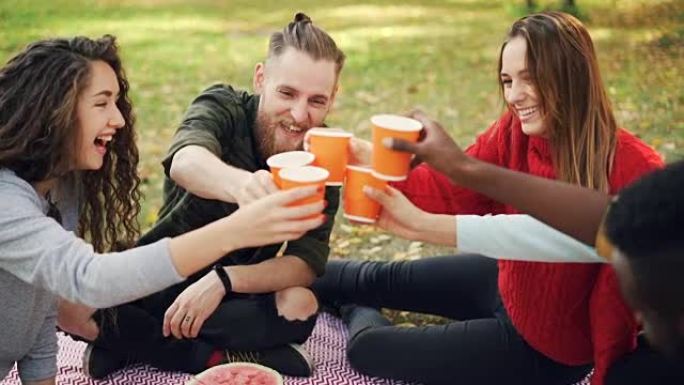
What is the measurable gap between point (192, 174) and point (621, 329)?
148cm

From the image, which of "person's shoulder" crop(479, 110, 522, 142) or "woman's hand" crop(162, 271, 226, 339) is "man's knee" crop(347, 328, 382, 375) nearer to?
"woman's hand" crop(162, 271, 226, 339)

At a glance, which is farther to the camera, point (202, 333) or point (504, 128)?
point (202, 333)

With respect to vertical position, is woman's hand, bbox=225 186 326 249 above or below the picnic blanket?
above

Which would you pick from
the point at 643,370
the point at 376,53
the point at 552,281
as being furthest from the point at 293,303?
the point at 376,53

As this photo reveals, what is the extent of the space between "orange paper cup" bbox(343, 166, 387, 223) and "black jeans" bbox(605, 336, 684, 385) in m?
0.99

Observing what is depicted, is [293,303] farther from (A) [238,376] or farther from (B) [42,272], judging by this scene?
(B) [42,272]

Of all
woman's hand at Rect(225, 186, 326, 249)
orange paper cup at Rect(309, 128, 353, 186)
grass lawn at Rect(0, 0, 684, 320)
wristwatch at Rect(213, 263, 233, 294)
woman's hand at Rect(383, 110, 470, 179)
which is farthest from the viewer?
grass lawn at Rect(0, 0, 684, 320)

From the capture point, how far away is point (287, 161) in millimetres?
2492

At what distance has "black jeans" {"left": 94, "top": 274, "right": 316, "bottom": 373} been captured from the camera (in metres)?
3.41

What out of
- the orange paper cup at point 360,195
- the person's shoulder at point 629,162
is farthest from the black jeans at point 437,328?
the orange paper cup at point 360,195

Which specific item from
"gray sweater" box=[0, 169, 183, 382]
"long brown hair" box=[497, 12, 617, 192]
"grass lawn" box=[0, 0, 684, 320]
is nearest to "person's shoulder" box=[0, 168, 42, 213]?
"gray sweater" box=[0, 169, 183, 382]

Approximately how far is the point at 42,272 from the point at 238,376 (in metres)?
0.90

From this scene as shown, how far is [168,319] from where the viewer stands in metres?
3.21

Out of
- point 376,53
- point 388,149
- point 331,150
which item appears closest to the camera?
point 388,149
